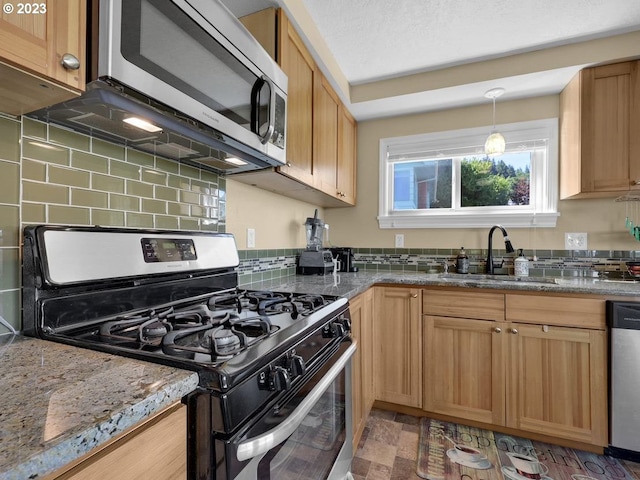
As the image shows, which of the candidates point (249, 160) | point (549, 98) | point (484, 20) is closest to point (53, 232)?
point (249, 160)

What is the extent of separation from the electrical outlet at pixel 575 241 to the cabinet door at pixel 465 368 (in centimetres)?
94

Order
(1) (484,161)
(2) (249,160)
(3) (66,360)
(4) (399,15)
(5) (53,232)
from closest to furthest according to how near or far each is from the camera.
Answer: (3) (66,360)
(5) (53,232)
(2) (249,160)
(4) (399,15)
(1) (484,161)

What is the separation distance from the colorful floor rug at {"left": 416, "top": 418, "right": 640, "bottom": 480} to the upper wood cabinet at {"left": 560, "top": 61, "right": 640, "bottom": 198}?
1.50 metres

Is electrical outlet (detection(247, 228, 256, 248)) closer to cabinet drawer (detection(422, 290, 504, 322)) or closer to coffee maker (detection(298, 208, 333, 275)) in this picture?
coffee maker (detection(298, 208, 333, 275))

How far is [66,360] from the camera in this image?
2.13ft

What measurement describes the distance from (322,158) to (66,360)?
1615 mm

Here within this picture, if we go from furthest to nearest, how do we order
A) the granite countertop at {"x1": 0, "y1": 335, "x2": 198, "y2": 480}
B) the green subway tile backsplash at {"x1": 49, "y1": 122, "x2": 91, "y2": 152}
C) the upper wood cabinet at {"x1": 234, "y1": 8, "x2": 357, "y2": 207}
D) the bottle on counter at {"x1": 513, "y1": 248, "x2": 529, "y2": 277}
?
the bottle on counter at {"x1": 513, "y1": 248, "x2": 529, "y2": 277}
the upper wood cabinet at {"x1": 234, "y1": 8, "x2": 357, "y2": 207}
the green subway tile backsplash at {"x1": 49, "y1": 122, "x2": 91, "y2": 152}
the granite countertop at {"x1": 0, "y1": 335, "x2": 198, "y2": 480}

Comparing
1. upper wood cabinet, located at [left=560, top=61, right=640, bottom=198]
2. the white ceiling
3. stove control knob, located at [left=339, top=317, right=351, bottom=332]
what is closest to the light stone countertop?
stove control knob, located at [left=339, top=317, right=351, bottom=332]

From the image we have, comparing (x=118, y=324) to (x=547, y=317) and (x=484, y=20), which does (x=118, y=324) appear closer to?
(x=547, y=317)

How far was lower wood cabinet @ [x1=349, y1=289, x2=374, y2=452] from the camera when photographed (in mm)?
1605

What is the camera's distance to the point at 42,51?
638 millimetres

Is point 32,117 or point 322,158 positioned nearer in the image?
point 32,117

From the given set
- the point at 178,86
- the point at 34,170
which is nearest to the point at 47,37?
the point at 178,86

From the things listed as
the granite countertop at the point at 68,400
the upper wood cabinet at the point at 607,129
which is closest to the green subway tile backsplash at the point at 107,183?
the granite countertop at the point at 68,400
